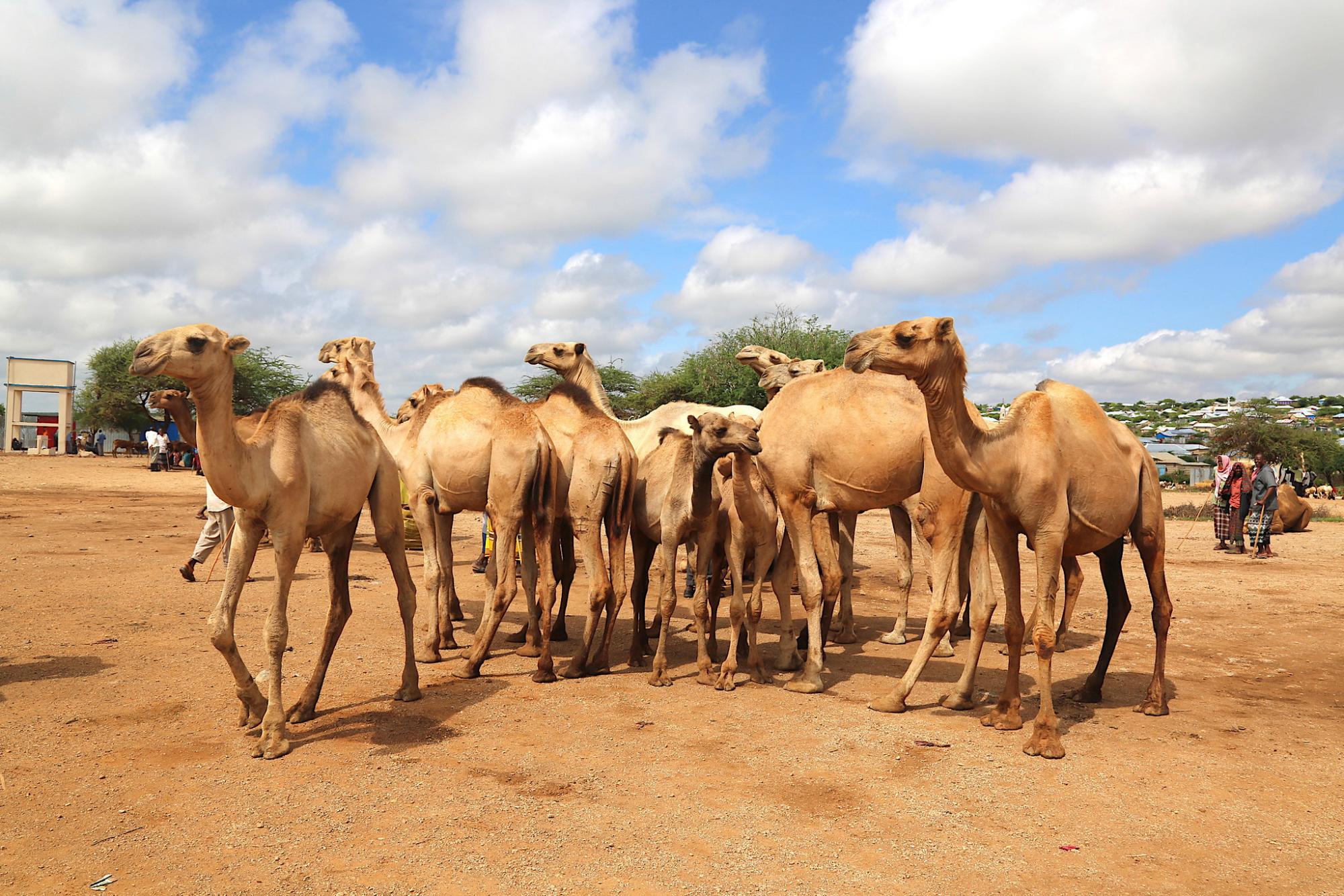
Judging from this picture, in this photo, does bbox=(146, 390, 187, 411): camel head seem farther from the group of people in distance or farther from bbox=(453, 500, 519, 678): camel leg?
the group of people in distance

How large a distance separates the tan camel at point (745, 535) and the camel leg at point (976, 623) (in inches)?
68.5

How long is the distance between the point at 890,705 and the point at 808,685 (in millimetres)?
831

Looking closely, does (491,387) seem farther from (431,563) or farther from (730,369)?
(730,369)

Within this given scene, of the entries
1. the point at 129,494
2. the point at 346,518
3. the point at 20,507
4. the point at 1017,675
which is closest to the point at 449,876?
the point at 346,518

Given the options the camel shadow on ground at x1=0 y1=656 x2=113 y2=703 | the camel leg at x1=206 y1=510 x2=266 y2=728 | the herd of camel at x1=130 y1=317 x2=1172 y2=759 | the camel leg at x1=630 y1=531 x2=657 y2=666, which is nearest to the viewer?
the camel leg at x1=206 y1=510 x2=266 y2=728

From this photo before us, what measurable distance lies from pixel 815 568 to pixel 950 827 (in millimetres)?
3255

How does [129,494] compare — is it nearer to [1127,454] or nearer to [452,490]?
[452,490]

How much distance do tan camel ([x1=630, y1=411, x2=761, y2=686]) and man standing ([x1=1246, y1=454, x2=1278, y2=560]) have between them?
1587cm

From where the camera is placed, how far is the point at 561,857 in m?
4.29

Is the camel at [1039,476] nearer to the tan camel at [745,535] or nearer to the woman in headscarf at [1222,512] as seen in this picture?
the tan camel at [745,535]

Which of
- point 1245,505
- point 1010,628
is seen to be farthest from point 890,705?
point 1245,505

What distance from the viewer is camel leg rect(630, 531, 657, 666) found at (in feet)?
28.5

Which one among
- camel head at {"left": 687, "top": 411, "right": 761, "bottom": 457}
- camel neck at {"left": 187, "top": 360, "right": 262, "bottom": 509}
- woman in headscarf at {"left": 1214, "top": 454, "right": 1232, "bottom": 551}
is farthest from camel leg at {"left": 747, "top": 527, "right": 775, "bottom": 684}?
woman in headscarf at {"left": 1214, "top": 454, "right": 1232, "bottom": 551}

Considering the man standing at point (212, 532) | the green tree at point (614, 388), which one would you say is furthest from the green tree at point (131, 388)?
the man standing at point (212, 532)
